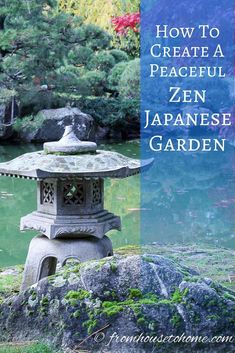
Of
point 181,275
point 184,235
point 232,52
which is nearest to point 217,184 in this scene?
point 232,52

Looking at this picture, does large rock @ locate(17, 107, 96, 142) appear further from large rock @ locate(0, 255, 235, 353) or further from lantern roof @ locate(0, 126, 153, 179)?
large rock @ locate(0, 255, 235, 353)

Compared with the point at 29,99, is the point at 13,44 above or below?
above

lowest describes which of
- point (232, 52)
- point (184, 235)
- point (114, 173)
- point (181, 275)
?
point (184, 235)

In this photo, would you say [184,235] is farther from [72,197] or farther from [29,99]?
[29,99]

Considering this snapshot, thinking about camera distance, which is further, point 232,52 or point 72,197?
point 232,52

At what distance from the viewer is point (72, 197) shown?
13.7 ft

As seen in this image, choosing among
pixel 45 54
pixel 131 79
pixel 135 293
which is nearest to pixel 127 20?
pixel 131 79

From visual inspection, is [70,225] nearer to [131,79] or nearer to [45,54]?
[45,54]

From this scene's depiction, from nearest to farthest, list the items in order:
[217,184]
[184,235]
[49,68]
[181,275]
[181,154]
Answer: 1. [181,275]
2. [184,235]
3. [217,184]
4. [49,68]
5. [181,154]

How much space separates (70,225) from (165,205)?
4.85 meters

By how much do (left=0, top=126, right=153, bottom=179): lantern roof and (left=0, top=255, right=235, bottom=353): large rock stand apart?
2.90 feet

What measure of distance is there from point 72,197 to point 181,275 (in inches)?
50.7

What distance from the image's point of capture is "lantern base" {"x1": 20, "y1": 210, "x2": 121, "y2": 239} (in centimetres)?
406

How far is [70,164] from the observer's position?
399cm
